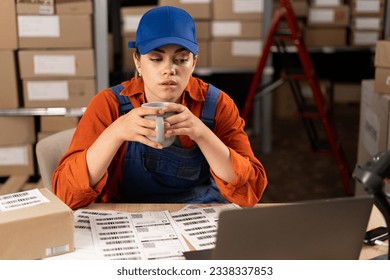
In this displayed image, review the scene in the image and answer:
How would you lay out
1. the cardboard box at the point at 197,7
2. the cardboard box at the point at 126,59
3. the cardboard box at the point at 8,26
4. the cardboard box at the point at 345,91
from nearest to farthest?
1. the cardboard box at the point at 8,26
2. the cardboard box at the point at 197,7
3. the cardboard box at the point at 126,59
4. the cardboard box at the point at 345,91

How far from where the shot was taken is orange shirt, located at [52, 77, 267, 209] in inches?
53.3

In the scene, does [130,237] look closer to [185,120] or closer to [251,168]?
[185,120]

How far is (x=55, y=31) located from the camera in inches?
113

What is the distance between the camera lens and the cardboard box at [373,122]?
2.56 metres

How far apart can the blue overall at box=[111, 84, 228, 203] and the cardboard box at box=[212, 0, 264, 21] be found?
8.22 ft

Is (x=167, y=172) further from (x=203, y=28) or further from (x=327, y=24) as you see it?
(x=327, y=24)

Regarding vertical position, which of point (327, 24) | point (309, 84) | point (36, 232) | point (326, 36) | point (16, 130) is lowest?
point (16, 130)

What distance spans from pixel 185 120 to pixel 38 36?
1.88 meters

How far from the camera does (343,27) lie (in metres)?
5.14

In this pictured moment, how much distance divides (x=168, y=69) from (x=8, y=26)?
1.78 m

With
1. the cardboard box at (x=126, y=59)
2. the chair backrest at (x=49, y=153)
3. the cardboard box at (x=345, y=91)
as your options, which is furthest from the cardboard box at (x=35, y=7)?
the cardboard box at (x=345, y=91)

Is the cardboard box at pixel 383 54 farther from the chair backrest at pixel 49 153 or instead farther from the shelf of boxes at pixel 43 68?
the chair backrest at pixel 49 153

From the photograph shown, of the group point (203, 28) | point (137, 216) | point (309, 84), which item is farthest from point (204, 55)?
point (137, 216)

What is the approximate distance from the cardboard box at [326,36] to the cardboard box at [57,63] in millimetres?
2829
